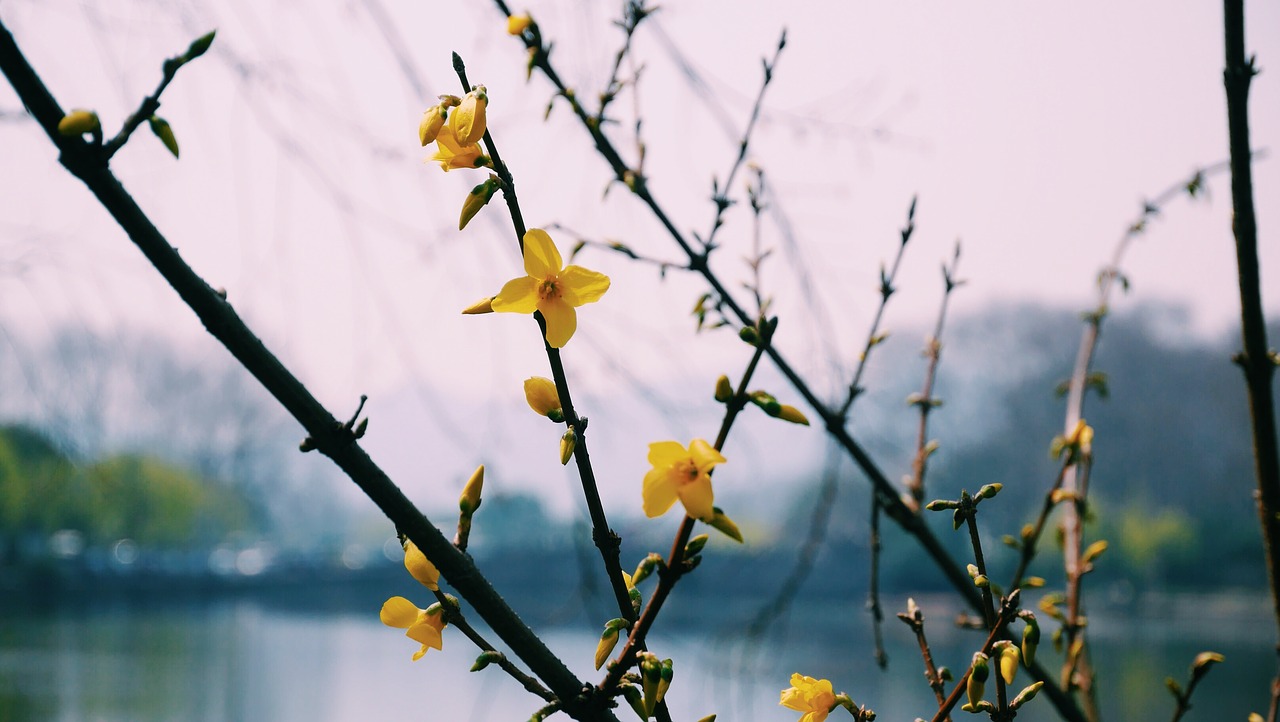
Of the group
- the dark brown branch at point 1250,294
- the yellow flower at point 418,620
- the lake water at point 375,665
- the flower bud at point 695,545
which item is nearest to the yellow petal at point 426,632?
the yellow flower at point 418,620

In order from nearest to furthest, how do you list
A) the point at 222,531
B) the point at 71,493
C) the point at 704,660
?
the point at 704,660
the point at 71,493
the point at 222,531

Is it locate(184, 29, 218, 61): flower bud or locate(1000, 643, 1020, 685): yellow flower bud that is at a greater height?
locate(184, 29, 218, 61): flower bud

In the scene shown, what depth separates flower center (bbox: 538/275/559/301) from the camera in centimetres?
30

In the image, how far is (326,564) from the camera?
852 centimetres

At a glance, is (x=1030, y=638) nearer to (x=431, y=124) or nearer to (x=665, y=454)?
(x=665, y=454)

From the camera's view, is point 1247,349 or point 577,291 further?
point 1247,349

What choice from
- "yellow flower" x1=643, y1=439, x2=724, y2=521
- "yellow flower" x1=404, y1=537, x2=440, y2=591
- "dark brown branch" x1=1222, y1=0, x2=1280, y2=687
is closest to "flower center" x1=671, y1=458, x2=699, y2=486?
"yellow flower" x1=643, y1=439, x2=724, y2=521

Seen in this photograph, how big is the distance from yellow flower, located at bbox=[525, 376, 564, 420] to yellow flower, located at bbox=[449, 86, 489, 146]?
0.09 meters

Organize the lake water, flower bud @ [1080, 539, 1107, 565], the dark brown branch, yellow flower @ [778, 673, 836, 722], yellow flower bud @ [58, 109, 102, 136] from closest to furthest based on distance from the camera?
yellow flower bud @ [58, 109, 102, 136]
yellow flower @ [778, 673, 836, 722]
the dark brown branch
flower bud @ [1080, 539, 1107, 565]
the lake water

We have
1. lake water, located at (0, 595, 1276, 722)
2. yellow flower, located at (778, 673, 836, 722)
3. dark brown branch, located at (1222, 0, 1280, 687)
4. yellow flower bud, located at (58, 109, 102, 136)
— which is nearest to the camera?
yellow flower bud, located at (58, 109, 102, 136)

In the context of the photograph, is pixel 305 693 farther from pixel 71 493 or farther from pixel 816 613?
pixel 816 613

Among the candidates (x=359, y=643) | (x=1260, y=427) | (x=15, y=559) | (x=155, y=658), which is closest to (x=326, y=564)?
(x=359, y=643)

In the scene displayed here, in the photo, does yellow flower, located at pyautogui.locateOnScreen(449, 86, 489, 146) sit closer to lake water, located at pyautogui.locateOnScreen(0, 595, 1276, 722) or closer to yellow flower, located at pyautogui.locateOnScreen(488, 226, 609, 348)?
yellow flower, located at pyautogui.locateOnScreen(488, 226, 609, 348)

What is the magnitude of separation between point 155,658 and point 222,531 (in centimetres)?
442
